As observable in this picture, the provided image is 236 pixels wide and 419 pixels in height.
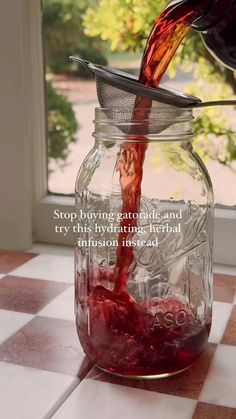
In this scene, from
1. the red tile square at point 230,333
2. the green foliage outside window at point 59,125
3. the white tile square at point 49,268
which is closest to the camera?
the red tile square at point 230,333

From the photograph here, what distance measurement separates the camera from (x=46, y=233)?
95 cm

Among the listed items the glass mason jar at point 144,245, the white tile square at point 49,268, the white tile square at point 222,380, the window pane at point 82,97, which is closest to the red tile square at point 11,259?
the white tile square at point 49,268

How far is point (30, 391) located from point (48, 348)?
0.27 ft

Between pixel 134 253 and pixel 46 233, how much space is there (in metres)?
0.36

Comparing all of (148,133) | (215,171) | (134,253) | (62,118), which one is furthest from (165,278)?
(62,118)

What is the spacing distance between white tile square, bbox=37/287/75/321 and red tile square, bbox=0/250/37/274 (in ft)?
0.40

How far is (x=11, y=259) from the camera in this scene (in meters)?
0.89

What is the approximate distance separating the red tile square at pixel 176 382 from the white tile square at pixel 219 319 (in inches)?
2.4

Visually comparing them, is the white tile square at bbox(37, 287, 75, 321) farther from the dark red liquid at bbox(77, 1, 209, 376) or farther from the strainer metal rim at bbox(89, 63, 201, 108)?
the strainer metal rim at bbox(89, 63, 201, 108)

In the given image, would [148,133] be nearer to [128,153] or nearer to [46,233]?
[128,153]

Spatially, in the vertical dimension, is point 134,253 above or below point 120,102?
below

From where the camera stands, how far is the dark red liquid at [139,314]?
55 centimetres

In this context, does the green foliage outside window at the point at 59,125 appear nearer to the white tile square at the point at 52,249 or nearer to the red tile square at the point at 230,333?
the white tile square at the point at 52,249

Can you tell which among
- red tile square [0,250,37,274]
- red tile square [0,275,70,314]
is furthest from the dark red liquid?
red tile square [0,250,37,274]
